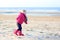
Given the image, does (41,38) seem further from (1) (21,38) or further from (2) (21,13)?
(2) (21,13)

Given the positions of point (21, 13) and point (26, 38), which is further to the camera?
point (21, 13)

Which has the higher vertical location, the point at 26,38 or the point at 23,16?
the point at 23,16

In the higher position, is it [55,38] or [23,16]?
[23,16]

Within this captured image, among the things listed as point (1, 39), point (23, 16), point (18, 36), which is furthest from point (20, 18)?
point (1, 39)

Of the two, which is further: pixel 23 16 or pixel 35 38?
pixel 23 16

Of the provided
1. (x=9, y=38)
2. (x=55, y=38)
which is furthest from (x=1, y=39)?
(x=55, y=38)

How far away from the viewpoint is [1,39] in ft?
33.6

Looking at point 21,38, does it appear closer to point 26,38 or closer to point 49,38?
point 26,38

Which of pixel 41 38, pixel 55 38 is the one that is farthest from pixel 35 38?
pixel 55 38

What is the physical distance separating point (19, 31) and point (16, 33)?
0.81 feet

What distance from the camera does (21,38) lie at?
1058 centimetres

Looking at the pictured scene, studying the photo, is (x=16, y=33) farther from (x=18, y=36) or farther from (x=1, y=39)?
(x=1, y=39)

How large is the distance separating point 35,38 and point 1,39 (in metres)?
1.59

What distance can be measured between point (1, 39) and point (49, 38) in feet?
7.50
